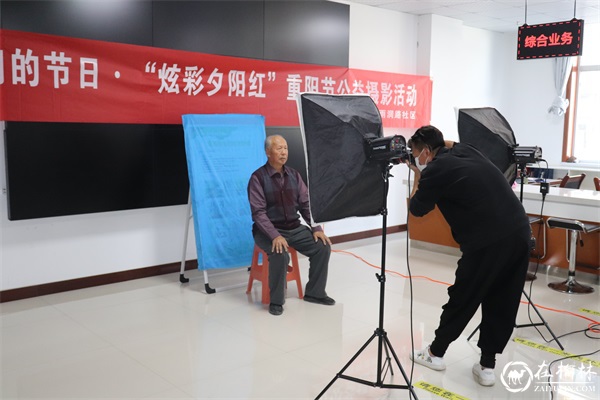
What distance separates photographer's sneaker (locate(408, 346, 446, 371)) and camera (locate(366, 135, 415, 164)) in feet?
4.02

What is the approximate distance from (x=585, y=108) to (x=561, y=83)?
58 cm

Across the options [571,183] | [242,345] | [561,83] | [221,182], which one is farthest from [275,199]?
[561,83]

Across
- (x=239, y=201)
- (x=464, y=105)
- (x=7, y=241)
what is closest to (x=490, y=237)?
(x=239, y=201)

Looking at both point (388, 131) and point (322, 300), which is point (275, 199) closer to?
point (322, 300)

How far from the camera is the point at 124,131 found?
4.51 m

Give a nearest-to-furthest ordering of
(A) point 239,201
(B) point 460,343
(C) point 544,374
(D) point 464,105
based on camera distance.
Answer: (C) point 544,374 → (B) point 460,343 → (A) point 239,201 → (D) point 464,105

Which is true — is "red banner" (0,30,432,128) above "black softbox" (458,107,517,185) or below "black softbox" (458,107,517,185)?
above

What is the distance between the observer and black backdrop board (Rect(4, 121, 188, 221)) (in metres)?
4.02

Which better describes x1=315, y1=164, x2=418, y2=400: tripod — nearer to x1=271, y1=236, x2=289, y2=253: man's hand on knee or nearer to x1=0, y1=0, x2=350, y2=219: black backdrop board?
x1=271, y1=236, x2=289, y2=253: man's hand on knee

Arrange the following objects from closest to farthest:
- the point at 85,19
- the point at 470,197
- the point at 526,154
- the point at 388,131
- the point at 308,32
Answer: the point at 470,197 < the point at 526,154 < the point at 85,19 < the point at 308,32 < the point at 388,131

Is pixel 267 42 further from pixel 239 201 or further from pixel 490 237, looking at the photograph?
pixel 490 237

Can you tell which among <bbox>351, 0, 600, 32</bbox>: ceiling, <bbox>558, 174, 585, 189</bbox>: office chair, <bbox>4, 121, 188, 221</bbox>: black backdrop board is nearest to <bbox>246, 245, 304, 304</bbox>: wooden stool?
<bbox>4, 121, 188, 221</bbox>: black backdrop board

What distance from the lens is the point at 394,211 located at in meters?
7.26

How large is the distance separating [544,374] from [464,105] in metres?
5.59
